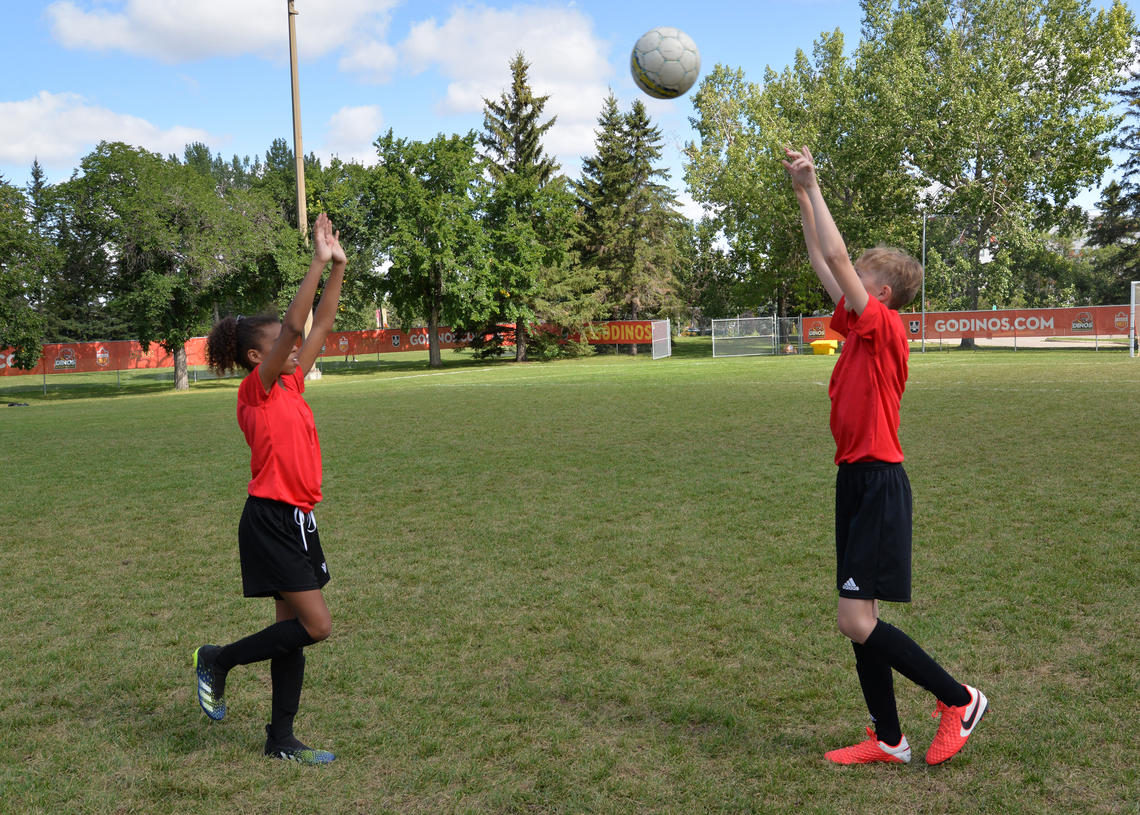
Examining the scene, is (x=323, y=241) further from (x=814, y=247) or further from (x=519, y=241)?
(x=519, y=241)

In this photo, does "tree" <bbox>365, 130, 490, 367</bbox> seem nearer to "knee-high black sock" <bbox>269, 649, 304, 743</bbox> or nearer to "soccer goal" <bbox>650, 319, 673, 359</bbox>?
"soccer goal" <bbox>650, 319, 673, 359</bbox>

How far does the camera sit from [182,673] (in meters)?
4.50

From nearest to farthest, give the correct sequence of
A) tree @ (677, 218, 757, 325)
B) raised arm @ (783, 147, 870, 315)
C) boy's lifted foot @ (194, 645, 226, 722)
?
1. raised arm @ (783, 147, 870, 315)
2. boy's lifted foot @ (194, 645, 226, 722)
3. tree @ (677, 218, 757, 325)

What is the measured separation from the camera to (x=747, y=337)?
129ft

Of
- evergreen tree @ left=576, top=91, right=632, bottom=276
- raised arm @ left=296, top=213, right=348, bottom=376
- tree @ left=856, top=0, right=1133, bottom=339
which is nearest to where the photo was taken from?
raised arm @ left=296, top=213, right=348, bottom=376

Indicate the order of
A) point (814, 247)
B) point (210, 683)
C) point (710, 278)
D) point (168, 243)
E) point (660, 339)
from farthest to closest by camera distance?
point (710, 278), point (660, 339), point (168, 243), point (210, 683), point (814, 247)

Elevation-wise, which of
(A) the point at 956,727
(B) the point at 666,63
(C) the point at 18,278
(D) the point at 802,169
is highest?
(C) the point at 18,278

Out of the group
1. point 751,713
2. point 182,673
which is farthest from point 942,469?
point 182,673

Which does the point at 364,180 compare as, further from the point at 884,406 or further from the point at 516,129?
the point at 884,406

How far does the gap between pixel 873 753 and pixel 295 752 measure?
7.80ft

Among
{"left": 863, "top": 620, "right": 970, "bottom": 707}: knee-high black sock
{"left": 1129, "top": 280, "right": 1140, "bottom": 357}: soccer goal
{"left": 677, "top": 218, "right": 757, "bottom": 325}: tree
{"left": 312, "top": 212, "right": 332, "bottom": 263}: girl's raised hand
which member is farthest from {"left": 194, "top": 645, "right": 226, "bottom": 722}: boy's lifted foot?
{"left": 677, "top": 218, "right": 757, "bottom": 325}: tree

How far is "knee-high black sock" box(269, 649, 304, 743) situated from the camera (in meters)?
3.50

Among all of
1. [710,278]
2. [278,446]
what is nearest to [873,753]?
[278,446]

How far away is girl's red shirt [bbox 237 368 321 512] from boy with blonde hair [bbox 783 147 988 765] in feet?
6.80
